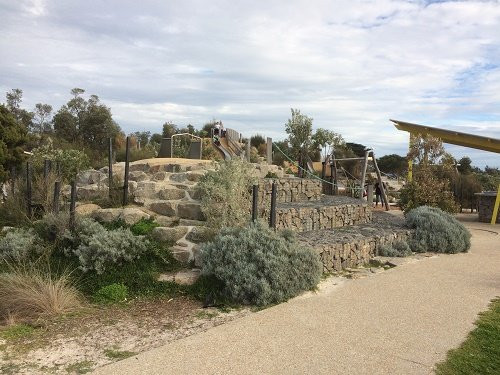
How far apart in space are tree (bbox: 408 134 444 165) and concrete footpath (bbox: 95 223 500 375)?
27.7 feet

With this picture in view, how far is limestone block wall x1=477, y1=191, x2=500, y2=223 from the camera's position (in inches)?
632

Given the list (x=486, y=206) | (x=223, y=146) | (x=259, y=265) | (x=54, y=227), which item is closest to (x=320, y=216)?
(x=259, y=265)

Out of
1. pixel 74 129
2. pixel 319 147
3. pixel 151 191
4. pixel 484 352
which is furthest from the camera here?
pixel 74 129

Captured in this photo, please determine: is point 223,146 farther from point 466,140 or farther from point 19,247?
point 19,247

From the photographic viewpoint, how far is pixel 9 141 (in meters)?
19.8

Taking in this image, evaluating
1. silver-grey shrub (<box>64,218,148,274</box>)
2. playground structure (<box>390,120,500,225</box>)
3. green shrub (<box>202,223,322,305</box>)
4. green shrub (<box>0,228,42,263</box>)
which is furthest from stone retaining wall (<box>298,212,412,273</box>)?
playground structure (<box>390,120,500,225</box>)

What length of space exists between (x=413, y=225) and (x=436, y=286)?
401 centimetres

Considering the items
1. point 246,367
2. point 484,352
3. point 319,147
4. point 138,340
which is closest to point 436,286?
point 484,352

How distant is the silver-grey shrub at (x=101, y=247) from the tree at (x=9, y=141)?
13570 mm

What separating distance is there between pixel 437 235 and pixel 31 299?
7956mm

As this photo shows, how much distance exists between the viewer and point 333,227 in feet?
34.4

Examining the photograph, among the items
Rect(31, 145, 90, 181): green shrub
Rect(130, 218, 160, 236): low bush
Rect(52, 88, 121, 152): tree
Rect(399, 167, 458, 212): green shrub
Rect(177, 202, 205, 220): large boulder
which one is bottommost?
Rect(130, 218, 160, 236): low bush

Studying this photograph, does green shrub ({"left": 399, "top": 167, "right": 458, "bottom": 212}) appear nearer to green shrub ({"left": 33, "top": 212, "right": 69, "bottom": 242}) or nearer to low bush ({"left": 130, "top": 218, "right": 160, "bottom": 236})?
low bush ({"left": 130, "top": 218, "right": 160, "bottom": 236})

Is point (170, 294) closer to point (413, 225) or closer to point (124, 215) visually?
point (124, 215)
